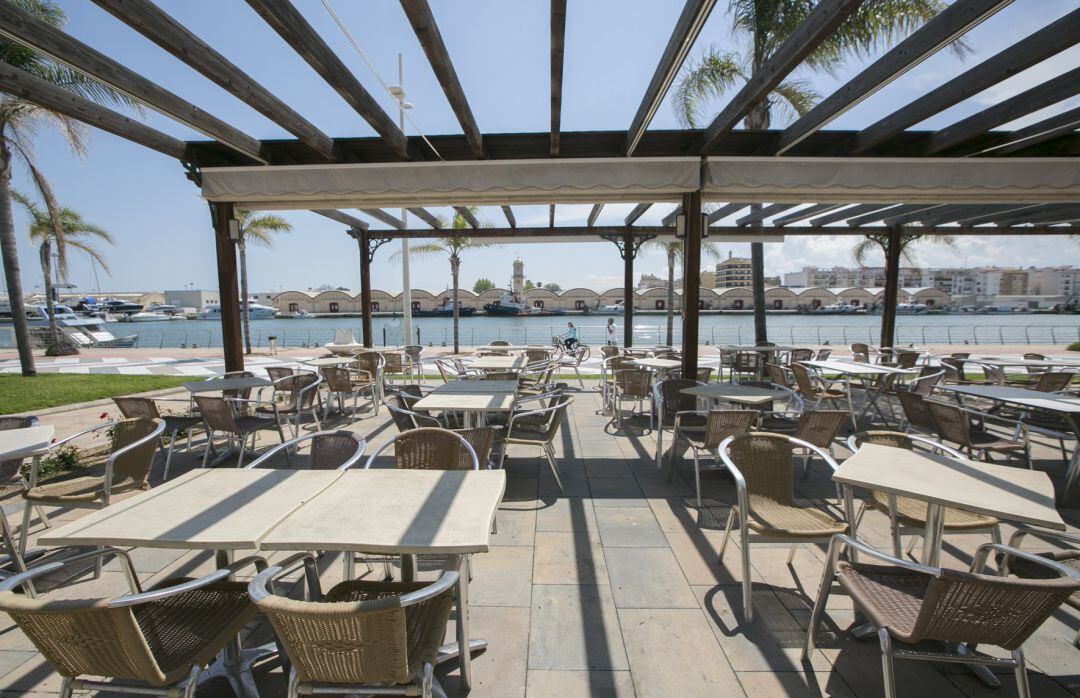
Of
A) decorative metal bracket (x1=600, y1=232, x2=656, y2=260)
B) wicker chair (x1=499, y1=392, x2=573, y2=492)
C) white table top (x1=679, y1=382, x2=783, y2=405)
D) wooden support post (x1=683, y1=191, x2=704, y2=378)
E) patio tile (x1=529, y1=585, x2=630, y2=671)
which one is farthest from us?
decorative metal bracket (x1=600, y1=232, x2=656, y2=260)

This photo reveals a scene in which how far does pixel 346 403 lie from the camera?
6801mm

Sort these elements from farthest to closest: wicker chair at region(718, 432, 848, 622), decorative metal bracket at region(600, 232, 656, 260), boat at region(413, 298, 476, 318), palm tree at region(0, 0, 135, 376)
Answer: boat at region(413, 298, 476, 318)
decorative metal bracket at region(600, 232, 656, 260)
palm tree at region(0, 0, 135, 376)
wicker chair at region(718, 432, 848, 622)

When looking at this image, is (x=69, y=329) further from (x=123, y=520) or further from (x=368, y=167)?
(x=123, y=520)

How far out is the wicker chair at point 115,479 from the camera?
2455 millimetres

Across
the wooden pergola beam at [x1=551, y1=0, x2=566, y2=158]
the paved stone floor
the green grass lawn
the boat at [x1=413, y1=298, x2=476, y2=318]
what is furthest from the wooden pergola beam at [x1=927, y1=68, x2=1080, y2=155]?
the boat at [x1=413, y1=298, x2=476, y2=318]

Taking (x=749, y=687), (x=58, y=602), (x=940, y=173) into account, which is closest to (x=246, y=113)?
(x=58, y=602)

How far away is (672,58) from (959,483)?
9.31 ft

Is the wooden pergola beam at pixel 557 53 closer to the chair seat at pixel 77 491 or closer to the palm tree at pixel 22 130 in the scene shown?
the chair seat at pixel 77 491

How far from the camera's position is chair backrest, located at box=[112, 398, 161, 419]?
136 inches

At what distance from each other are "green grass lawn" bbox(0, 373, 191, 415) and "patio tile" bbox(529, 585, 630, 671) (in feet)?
23.5

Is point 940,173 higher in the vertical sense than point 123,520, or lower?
higher

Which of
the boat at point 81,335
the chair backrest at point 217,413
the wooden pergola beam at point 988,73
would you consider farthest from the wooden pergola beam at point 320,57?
the boat at point 81,335

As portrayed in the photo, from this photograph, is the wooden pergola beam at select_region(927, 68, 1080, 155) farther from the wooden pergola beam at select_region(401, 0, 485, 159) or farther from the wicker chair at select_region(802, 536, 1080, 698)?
the wooden pergola beam at select_region(401, 0, 485, 159)

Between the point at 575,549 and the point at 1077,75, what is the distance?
17.0 ft
